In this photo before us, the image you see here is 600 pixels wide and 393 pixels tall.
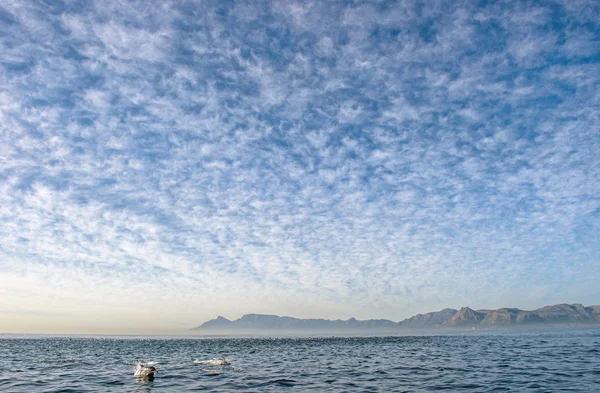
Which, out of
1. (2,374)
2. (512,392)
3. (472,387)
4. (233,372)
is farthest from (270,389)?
(2,374)

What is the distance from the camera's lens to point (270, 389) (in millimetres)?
25125

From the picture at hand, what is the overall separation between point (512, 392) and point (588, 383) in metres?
7.02

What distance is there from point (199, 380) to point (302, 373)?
8.99m

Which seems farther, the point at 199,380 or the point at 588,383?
the point at 199,380

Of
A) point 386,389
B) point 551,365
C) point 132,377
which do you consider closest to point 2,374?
point 132,377

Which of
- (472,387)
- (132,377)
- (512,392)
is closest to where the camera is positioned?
(512,392)

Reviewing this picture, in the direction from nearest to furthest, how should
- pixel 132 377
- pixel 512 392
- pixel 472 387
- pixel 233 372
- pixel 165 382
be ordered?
pixel 512 392, pixel 472 387, pixel 165 382, pixel 132 377, pixel 233 372

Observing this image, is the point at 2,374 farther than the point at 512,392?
Yes

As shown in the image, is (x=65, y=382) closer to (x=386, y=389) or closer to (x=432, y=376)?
(x=386, y=389)

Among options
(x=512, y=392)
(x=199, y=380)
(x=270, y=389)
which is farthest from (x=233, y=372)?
(x=512, y=392)

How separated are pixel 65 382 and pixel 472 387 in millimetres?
29937

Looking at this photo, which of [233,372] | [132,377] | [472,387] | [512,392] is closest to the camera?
[512,392]

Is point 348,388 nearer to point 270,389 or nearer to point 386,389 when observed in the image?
point 386,389

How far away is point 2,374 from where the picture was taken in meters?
33.4
